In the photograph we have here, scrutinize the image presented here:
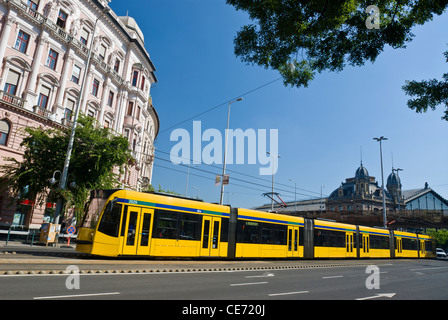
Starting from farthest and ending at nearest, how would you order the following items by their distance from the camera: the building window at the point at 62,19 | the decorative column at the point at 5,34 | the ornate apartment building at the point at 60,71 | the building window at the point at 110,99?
the building window at the point at 110,99, the building window at the point at 62,19, the ornate apartment building at the point at 60,71, the decorative column at the point at 5,34

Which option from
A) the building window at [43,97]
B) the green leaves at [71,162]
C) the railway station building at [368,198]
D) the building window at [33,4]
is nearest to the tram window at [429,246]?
the green leaves at [71,162]

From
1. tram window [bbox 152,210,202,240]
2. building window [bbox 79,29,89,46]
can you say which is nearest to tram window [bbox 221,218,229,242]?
tram window [bbox 152,210,202,240]

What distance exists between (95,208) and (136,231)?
1.99 metres

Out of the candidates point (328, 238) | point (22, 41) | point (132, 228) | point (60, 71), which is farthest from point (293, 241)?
point (22, 41)

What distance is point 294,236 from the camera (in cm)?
2073

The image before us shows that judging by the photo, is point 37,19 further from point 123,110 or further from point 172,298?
point 172,298

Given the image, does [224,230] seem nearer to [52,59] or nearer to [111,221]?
[111,221]

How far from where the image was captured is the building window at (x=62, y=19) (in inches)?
1147

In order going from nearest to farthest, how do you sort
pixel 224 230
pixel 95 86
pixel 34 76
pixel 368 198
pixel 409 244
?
pixel 224 230 < pixel 34 76 < pixel 95 86 < pixel 409 244 < pixel 368 198

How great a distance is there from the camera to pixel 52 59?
2870 cm

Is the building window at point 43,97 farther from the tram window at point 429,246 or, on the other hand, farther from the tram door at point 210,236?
the tram window at point 429,246

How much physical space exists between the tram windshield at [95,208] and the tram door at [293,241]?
463 inches

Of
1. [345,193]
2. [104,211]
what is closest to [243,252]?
[104,211]
